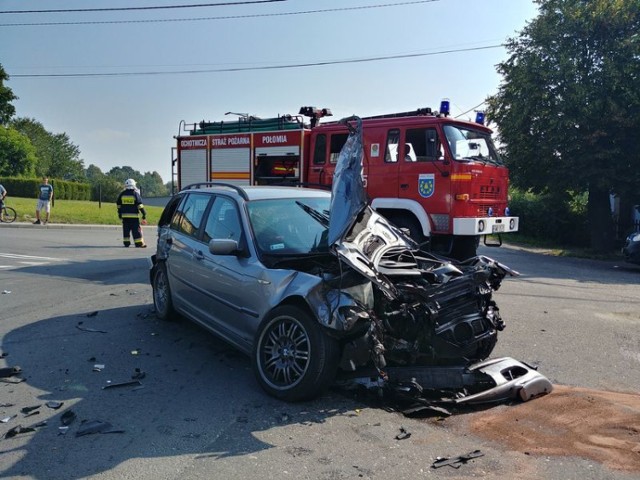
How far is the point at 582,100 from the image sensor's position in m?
16.9

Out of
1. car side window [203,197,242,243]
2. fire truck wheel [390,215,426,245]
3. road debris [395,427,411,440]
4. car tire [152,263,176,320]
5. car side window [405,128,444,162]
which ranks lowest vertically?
road debris [395,427,411,440]

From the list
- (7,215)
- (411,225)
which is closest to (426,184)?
(411,225)

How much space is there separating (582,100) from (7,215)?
69.0ft

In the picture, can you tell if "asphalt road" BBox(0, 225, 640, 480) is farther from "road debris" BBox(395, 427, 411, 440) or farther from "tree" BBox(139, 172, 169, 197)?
"tree" BBox(139, 172, 169, 197)

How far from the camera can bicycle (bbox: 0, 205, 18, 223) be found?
2053 cm

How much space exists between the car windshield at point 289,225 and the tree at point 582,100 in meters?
14.2

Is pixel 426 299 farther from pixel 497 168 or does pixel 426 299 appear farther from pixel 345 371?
pixel 497 168

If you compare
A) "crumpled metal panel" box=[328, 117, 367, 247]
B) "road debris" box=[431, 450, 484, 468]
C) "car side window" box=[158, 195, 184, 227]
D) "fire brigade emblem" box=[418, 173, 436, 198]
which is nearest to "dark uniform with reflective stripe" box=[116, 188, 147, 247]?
"car side window" box=[158, 195, 184, 227]

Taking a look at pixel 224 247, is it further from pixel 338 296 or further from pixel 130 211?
pixel 130 211

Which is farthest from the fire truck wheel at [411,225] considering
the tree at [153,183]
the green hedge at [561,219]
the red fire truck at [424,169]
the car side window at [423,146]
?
the tree at [153,183]

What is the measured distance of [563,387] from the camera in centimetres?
473

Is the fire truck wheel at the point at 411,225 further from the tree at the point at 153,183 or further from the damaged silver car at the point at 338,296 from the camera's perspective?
the tree at the point at 153,183

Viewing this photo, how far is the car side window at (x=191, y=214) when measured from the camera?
19.9ft

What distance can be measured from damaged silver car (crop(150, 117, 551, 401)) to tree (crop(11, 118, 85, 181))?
76.8 m
